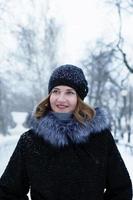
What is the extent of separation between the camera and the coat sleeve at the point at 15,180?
121 inches

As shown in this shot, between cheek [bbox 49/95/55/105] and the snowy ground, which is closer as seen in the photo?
cheek [bbox 49/95/55/105]

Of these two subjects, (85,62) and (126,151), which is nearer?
(126,151)

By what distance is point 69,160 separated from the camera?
3.03 metres

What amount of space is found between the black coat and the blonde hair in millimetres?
63

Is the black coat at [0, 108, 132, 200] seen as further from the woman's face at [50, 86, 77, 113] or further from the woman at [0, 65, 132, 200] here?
the woman's face at [50, 86, 77, 113]

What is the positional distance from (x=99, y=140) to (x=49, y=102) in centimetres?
39

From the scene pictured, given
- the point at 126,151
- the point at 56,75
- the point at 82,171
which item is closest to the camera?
the point at 82,171

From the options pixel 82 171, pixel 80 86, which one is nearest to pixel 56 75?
pixel 80 86

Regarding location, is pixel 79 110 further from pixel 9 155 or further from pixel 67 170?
pixel 9 155

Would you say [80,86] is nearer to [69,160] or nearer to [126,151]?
[69,160]

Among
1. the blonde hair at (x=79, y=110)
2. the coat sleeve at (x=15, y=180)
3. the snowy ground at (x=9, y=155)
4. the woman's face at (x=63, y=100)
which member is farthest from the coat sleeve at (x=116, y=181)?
the snowy ground at (x=9, y=155)

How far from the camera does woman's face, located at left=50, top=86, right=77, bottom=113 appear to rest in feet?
10.3

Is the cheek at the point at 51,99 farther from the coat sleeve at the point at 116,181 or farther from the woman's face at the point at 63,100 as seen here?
the coat sleeve at the point at 116,181

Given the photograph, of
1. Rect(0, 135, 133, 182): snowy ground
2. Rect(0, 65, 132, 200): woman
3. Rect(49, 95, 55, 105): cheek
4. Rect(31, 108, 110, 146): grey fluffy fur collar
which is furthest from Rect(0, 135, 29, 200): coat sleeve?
Rect(0, 135, 133, 182): snowy ground
